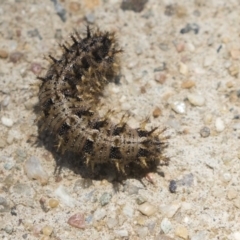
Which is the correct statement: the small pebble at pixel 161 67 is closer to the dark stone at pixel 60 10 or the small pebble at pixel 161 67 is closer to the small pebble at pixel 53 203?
the dark stone at pixel 60 10

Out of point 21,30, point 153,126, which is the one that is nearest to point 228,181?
point 153,126

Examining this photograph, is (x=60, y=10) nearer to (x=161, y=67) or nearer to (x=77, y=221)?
(x=161, y=67)

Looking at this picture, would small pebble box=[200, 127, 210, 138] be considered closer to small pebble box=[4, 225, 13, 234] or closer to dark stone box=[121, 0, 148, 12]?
dark stone box=[121, 0, 148, 12]

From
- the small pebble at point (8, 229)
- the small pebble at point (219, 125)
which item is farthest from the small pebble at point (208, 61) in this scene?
the small pebble at point (8, 229)

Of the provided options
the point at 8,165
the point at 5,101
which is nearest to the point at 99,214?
the point at 8,165

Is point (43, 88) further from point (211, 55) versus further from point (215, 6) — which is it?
point (215, 6)

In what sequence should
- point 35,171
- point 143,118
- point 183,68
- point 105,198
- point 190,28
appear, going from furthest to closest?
point 190,28 → point 183,68 → point 143,118 → point 35,171 → point 105,198

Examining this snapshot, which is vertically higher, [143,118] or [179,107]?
[179,107]
